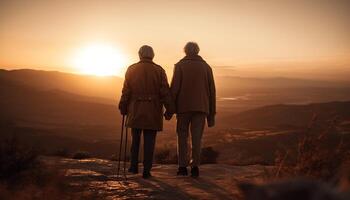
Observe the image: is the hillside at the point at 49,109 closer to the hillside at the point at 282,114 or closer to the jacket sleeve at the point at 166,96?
the hillside at the point at 282,114

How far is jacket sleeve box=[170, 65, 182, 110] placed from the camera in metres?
8.46

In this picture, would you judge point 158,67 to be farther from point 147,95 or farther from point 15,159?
point 15,159

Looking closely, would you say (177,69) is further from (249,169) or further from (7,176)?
(7,176)

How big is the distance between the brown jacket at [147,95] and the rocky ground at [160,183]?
42.3 inches

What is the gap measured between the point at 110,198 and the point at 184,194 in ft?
3.64

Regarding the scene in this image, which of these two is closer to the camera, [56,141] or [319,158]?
[319,158]

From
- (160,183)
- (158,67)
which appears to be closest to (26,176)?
(160,183)

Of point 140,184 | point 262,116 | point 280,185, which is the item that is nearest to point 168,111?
point 140,184

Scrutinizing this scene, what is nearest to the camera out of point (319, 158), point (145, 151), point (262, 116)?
point (319, 158)

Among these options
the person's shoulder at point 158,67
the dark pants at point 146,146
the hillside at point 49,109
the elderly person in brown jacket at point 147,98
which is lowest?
the hillside at point 49,109

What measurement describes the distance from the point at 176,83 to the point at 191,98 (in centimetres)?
45

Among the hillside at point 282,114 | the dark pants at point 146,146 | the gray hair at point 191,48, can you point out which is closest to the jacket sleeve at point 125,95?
the dark pants at point 146,146

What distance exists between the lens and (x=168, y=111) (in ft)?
27.7

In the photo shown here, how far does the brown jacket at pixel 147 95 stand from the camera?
27.5 feet
